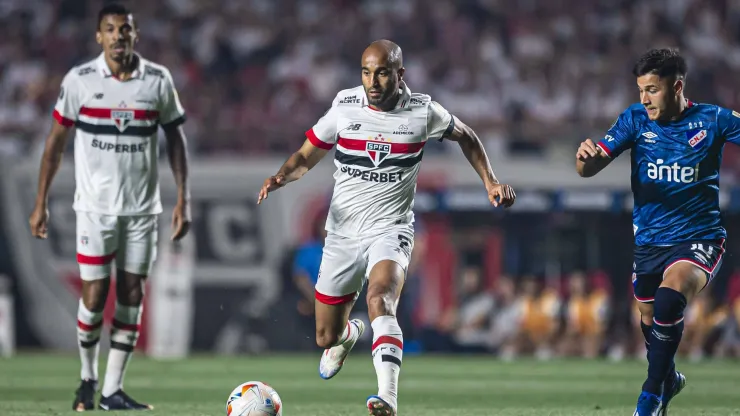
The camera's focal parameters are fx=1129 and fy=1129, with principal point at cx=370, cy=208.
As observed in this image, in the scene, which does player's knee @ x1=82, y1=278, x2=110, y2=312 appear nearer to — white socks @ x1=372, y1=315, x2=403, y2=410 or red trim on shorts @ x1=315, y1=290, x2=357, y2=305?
red trim on shorts @ x1=315, y1=290, x2=357, y2=305

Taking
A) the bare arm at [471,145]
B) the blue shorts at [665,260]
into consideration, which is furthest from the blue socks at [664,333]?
the bare arm at [471,145]

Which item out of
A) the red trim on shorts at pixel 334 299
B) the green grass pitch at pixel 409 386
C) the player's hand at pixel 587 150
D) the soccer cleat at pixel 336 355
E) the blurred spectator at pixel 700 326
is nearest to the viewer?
the player's hand at pixel 587 150

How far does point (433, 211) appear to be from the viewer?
1817 centimetres

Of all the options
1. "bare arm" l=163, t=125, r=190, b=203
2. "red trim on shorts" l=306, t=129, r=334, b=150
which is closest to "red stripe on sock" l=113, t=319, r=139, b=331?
"bare arm" l=163, t=125, r=190, b=203

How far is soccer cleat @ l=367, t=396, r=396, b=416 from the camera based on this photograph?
6.14 metres

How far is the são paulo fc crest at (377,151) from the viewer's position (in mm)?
7328

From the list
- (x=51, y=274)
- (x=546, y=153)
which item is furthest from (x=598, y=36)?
(x=51, y=274)

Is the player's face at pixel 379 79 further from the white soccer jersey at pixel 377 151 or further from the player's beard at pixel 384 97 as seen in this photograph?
the white soccer jersey at pixel 377 151

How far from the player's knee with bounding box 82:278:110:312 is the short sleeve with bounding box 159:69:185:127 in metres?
1.27

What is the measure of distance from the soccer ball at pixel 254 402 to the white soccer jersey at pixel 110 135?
202cm

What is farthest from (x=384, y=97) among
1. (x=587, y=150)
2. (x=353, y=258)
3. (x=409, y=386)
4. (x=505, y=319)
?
(x=505, y=319)

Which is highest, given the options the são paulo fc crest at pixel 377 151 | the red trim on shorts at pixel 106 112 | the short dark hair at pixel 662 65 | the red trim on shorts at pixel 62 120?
the short dark hair at pixel 662 65

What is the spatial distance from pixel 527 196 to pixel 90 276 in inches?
424

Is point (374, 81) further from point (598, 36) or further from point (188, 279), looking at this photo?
point (598, 36)
